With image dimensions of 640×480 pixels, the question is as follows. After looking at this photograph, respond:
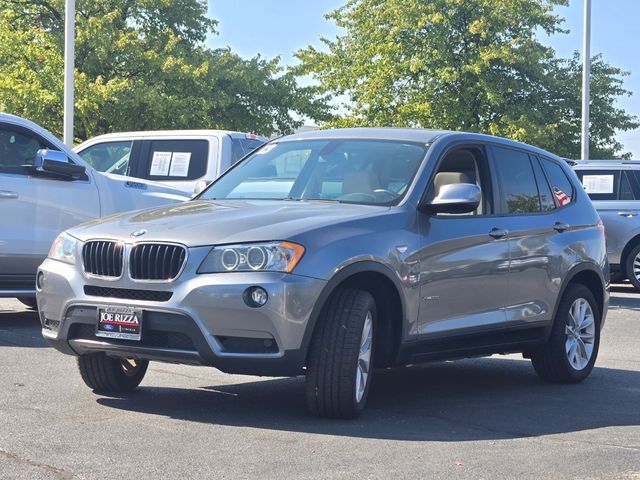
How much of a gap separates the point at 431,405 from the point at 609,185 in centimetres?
1109

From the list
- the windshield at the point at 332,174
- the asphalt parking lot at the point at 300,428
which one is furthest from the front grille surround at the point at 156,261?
the windshield at the point at 332,174

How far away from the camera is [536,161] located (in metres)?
8.55

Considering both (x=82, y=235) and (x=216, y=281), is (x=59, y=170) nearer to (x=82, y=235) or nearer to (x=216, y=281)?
(x=82, y=235)

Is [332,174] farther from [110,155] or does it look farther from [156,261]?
[110,155]

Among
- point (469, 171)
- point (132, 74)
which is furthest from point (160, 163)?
point (132, 74)

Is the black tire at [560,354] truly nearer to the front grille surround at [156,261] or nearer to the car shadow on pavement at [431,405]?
the car shadow on pavement at [431,405]

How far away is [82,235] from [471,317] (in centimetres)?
243

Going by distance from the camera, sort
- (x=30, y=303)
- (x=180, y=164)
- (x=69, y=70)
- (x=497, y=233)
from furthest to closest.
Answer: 1. (x=69, y=70)
2. (x=180, y=164)
3. (x=30, y=303)
4. (x=497, y=233)

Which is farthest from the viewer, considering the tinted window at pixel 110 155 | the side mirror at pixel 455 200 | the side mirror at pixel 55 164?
the tinted window at pixel 110 155

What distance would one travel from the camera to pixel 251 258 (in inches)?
235

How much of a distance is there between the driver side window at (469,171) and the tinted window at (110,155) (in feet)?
21.6

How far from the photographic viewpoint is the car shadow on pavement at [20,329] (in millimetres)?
9336

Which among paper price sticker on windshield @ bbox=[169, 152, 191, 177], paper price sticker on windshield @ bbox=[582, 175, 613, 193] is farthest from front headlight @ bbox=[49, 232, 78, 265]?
paper price sticker on windshield @ bbox=[582, 175, 613, 193]

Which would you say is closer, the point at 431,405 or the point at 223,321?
the point at 223,321
